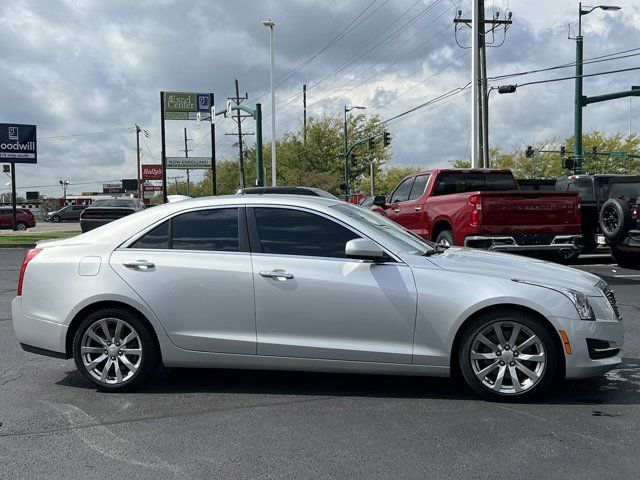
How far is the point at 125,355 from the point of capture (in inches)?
208

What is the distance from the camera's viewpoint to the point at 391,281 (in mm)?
4887

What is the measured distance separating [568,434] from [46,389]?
405 centimetres

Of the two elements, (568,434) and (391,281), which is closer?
(568,434)

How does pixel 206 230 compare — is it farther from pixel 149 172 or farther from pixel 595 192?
pixel 149 172

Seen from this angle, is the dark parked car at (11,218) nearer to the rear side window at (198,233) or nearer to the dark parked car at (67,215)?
the dark parked car at (67,215)

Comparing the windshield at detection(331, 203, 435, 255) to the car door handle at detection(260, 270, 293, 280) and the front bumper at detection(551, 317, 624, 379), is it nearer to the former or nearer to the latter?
the car door handle at detection(260, 270, 293, 280)

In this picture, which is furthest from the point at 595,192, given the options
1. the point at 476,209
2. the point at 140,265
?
the point at 140,265

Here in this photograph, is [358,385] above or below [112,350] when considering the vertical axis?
below

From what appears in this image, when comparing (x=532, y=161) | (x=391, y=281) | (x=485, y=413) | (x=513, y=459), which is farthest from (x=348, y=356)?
(x=532, y=161)

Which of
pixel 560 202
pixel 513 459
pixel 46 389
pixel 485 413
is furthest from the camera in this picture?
pixel 560 202

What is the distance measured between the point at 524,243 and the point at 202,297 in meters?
7.20

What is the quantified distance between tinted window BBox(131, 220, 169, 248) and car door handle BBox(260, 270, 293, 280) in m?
0.89

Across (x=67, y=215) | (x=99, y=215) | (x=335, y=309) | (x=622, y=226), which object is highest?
(x=67, y=215)

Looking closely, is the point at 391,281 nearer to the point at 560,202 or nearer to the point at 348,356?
the point at 348,356
